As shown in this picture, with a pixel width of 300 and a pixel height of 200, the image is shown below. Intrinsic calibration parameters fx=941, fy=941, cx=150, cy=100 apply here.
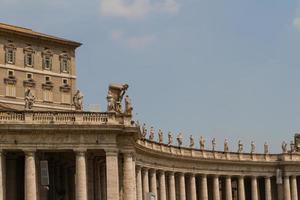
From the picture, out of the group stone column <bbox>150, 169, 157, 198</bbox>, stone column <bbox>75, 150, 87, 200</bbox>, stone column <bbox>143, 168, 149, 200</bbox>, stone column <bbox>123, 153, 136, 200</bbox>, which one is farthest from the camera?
stone column <bbox>150, 169, 157, 198</bbox>

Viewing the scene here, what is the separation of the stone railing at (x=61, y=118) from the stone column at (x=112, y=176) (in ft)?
11.7

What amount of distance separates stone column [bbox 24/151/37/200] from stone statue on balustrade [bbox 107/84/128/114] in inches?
406

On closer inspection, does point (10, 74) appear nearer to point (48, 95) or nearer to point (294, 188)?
point (48, 95)

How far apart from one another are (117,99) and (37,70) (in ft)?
178

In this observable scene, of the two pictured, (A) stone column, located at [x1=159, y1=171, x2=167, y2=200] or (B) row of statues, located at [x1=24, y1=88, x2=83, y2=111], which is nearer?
(B) row of statues, located at [x1=24, y1=88, x2=83, y2=111]

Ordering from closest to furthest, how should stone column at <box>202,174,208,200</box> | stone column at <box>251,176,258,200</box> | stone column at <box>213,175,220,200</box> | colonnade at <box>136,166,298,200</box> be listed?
colonnade at <box>136,166,298,200</box>, stone column at <box>202,174,208,200</box>, stone column at <box>213,175,220,200</box>, stone column at <box>251,176,258,200</box>

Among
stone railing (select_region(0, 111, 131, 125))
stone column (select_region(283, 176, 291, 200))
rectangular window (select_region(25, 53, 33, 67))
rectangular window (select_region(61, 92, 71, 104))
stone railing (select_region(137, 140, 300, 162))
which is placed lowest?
stone column (select_region(283, 176, 291, 200))

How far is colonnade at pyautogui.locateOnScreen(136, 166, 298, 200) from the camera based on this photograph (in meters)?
123

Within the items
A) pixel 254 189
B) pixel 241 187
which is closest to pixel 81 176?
pixel 241 187

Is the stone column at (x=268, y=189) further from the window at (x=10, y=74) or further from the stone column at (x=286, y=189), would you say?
the window at (x=10, y=74)

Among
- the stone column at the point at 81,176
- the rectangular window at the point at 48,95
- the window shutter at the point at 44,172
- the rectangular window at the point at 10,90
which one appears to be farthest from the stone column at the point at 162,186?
the window shutter at the point at 44,172

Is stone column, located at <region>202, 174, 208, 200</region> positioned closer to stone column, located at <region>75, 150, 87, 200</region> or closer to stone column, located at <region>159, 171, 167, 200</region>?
stone column, located at <region>159, 171, 167, 200</region>

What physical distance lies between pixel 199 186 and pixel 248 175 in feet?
41.1

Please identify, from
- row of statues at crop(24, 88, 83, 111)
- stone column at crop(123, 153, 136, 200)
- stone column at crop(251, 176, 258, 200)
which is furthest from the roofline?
stone column at crop(123, 153, 136, 200)
